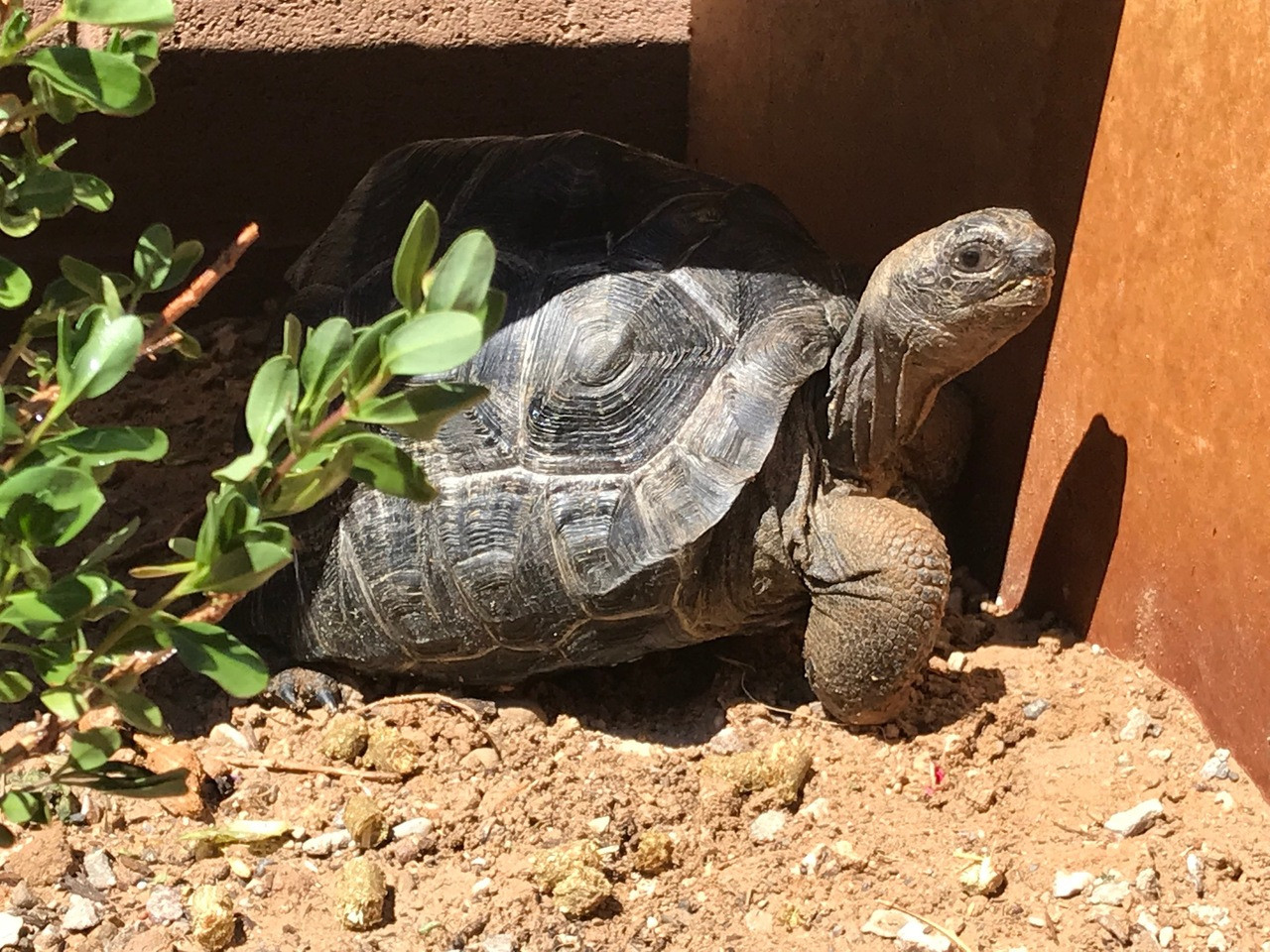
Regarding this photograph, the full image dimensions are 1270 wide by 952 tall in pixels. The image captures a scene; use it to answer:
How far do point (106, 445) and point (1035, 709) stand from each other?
1.88 metres

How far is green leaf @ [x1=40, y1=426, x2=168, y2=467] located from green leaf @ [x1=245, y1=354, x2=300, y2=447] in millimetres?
132

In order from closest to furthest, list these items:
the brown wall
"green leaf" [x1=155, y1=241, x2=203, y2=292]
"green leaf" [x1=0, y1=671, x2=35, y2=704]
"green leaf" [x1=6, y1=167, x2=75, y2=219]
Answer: "green leaf" [x1=0, y1=671, x2=35, y2=704] < "green leaf" [x1=6, y1=167, x2=75, y2=219] < "green leaf" [x1=155, y1=241, x2=203, y2=292] < the brown wall

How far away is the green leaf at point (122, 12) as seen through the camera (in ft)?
3.52

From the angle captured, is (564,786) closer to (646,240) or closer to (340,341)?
(646,240)

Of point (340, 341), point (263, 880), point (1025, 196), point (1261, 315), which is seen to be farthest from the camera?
point (1025, 196)

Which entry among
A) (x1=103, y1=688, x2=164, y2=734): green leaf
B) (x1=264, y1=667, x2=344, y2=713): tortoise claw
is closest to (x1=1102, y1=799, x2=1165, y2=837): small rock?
(x1=264, y1=667, x2=344, y2=713): tortoise claw

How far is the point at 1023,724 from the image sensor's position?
7.93 feet

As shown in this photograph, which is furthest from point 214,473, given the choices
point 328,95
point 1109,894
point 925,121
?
point 328,95

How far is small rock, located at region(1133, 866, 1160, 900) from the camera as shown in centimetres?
202

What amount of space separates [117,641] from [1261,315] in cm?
171

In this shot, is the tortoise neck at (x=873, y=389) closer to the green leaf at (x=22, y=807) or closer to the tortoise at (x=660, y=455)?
the tortoise at (x=660, y=455)

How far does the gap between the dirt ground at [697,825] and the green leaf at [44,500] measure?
3.80 ft

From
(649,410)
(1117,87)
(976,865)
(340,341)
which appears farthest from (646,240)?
(340,341)

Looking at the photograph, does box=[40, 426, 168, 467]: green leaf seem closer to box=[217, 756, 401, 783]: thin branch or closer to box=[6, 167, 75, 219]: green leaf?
box=[6, 167, 75, 219]: green leaf
